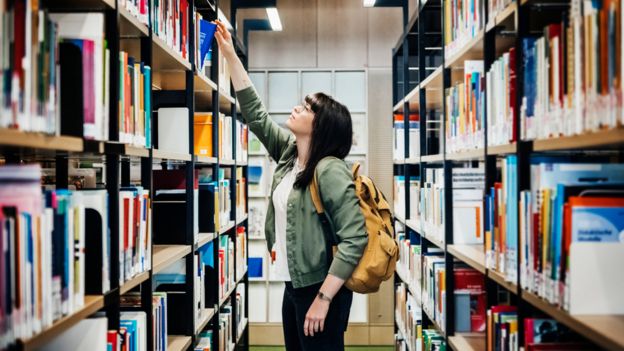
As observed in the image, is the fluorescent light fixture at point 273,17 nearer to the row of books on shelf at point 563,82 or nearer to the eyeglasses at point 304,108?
the eyeglasses at point 304,108

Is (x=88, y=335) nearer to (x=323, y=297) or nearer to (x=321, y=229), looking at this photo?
(x=323, y=297)

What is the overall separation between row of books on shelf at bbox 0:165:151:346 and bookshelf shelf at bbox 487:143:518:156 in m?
1.19

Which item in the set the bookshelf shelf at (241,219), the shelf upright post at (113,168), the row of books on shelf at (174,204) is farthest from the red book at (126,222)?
the bookshelf shelf at (241,219)

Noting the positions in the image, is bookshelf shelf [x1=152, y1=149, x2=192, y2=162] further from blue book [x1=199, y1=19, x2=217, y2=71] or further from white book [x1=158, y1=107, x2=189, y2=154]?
blue book [x1=199, y1=19, x2=217, y2=71]

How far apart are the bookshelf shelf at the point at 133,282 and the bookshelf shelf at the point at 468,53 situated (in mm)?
1449

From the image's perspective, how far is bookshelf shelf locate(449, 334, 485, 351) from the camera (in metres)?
2.30

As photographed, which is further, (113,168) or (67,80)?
(113,168)

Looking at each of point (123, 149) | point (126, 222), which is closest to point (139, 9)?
point (123, 149)

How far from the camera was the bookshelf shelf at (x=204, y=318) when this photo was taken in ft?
8.96

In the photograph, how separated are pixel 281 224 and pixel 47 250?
1276 mm

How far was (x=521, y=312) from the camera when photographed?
162 centimetres

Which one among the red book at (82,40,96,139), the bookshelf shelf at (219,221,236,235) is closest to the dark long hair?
the red book at (82,40,96,139)

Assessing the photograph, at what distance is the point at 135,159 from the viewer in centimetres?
226

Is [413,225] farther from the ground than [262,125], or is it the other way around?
[262,125]
